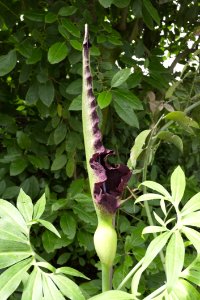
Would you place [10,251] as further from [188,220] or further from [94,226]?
[94,226]

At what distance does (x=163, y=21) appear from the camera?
50.7 inches

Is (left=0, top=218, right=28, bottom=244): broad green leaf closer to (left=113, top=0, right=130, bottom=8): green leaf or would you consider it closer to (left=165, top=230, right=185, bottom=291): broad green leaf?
(left=165, top=230, right=185, bottom=291): broad green leaf

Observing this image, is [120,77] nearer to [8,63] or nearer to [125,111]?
[125,111]

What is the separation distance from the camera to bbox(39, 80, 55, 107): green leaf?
2.94 ft

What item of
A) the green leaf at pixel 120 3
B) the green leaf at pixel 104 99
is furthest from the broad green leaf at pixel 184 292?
the green leaf at pixel 120 3

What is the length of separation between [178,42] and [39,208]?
0.95 m

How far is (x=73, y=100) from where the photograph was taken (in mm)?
821

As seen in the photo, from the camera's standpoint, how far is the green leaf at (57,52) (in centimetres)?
81

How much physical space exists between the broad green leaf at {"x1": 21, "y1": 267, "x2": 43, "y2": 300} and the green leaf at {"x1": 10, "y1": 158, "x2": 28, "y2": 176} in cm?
51

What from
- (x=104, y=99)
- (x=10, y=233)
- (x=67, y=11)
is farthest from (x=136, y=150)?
(x=67, y=11)

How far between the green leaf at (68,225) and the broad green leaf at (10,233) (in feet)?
1.24

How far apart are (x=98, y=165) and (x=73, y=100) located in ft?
1.50

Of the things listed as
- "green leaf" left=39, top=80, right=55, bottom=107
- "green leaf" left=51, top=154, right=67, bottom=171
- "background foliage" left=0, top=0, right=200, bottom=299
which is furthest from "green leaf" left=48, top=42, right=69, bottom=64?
"green leaf" left=51, top=154, right=67, bottom=171

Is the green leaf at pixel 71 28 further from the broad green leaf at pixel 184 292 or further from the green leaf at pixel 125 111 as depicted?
the broad green leaf at pixel 184 292
